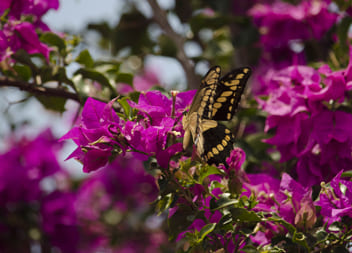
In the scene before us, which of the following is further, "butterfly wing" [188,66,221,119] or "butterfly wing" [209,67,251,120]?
"butterfly wing" [209,67,251,120]

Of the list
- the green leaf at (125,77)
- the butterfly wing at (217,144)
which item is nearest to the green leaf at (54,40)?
the green leaf at (125,77)

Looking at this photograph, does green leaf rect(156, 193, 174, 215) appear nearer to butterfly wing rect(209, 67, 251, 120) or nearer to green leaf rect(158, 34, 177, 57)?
butterfly wing rect(209, 67, 251, 120)

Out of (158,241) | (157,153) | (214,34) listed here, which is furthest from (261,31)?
(158,241)

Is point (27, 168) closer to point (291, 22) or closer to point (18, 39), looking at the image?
point (18, 39)

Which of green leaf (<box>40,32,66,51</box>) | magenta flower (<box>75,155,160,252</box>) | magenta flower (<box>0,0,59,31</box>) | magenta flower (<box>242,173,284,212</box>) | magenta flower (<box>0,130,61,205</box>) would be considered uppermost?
magenta flower (<box>0,0,59,31</box>)

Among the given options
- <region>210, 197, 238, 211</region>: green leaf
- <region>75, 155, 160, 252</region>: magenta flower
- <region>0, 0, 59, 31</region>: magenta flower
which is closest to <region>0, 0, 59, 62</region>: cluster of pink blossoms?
<region>0, 0, 59, 31</region>: magenta flower

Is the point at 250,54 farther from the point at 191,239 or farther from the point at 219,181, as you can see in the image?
the point at 191,239

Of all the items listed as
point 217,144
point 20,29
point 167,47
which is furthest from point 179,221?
point 167,47
